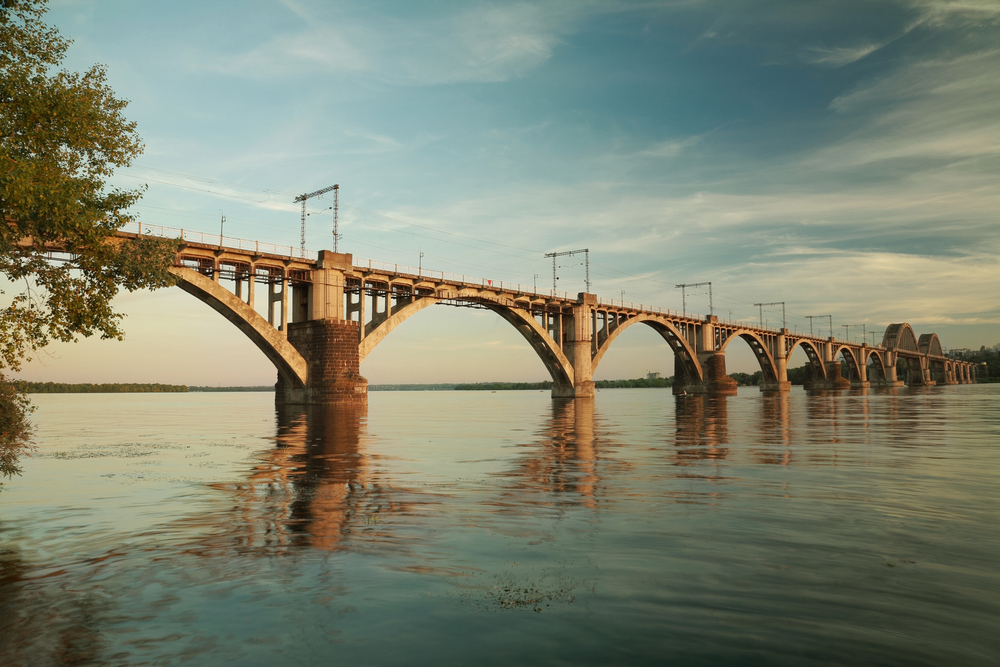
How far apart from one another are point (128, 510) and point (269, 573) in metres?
5.09

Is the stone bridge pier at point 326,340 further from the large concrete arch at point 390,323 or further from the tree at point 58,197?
the tree at point 58,197

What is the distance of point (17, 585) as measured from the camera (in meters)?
6.14

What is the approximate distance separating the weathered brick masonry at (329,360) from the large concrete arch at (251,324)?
109 centimetres

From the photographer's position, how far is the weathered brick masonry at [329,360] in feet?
168

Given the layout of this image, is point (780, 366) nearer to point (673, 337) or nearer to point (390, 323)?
point (673, 337)

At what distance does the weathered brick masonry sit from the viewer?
168ft

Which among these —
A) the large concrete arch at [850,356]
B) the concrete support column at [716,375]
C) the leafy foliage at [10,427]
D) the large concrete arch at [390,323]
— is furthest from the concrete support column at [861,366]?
the leafy foliage at [10,427]

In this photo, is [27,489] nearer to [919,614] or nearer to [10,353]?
[10,353]

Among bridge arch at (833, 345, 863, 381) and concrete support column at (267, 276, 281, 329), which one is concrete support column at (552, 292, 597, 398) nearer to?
concrete support column at (267, 276, 281, 329)

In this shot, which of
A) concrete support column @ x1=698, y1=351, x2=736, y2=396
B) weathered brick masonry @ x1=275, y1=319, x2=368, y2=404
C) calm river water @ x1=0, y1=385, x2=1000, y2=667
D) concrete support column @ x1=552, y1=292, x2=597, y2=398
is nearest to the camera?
calm river water @ x1=0, y1=385, x2=1000, y2=667

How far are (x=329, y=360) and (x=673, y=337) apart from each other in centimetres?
6645

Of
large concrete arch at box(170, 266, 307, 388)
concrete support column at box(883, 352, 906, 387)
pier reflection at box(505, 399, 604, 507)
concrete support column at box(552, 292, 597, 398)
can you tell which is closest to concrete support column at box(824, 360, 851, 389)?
concrete support column at box(883, 352, 906, 387)

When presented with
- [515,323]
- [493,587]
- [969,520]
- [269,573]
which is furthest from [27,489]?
[515,323]

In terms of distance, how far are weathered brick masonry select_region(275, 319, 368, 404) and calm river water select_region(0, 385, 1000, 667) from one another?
120 feet
